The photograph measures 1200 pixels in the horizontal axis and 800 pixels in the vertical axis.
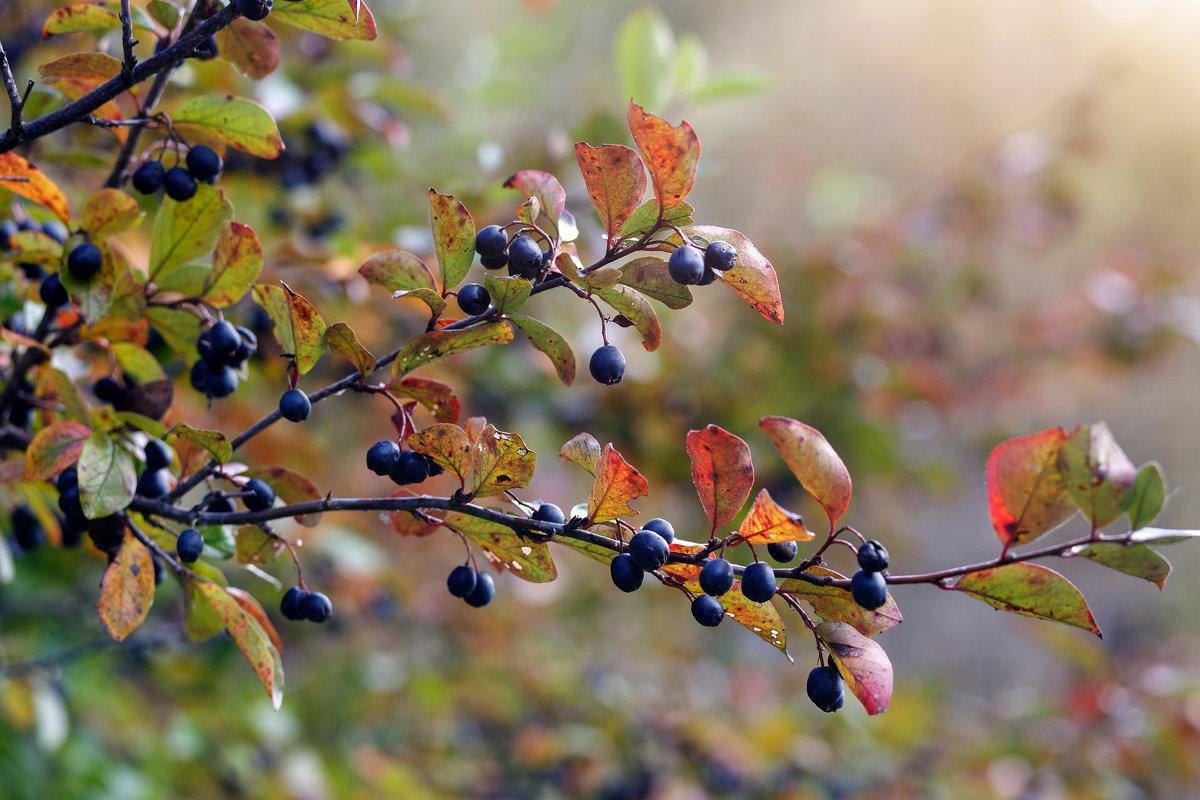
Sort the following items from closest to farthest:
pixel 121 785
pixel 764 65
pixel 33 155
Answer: pixel 33 155, pixel 121 785, pixel 764 65

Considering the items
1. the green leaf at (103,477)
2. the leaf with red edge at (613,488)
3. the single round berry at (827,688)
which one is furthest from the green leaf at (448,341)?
the single round berry at (827,688)

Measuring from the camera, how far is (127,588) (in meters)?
0.65

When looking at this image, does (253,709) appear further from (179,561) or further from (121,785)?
(179,561)

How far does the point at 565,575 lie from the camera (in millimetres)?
3801

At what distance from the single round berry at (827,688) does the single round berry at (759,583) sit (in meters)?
0.09

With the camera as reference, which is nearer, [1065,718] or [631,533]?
[631,533]

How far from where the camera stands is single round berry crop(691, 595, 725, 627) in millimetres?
576

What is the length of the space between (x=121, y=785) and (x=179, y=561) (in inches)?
56.9

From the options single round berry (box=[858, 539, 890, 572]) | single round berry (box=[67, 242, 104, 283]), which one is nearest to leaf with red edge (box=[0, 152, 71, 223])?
single round berry (box=[67, 242, 104, 283])

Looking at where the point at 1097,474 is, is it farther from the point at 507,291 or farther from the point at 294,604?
the point at 294,604

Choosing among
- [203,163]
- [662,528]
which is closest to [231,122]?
[203,163]

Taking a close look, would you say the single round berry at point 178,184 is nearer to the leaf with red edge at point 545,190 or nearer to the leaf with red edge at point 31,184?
the leaf with red edge at point 31,184

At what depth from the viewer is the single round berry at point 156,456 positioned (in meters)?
0.71

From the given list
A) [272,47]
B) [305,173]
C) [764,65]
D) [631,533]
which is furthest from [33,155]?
[764,65]
